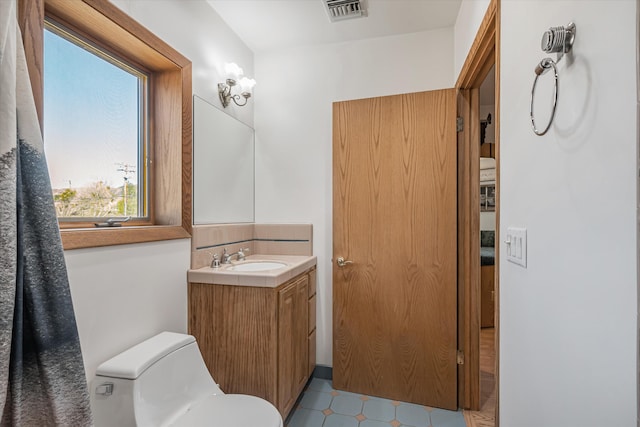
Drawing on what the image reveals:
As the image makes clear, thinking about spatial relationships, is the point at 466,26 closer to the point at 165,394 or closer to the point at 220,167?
the point at 220,167

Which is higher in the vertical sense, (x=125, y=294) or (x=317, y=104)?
(x=317, y=104)

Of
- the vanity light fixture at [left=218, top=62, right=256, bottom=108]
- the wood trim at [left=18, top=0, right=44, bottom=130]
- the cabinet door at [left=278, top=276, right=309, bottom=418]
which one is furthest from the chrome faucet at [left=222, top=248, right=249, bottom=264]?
the wood trim at [left=18, top=0, right=44, bottom=130]

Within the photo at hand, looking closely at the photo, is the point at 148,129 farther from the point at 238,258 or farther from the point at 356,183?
the point at 356,183

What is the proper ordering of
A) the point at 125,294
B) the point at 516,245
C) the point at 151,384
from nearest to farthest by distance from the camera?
1. the point at 516,245
2. the point at 151,384
3. the point at 125,294

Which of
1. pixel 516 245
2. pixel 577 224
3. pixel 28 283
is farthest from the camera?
pixel 516 245

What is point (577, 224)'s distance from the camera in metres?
0.63

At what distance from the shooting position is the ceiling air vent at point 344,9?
1802mm

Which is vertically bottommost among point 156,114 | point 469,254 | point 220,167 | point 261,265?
point 261,265

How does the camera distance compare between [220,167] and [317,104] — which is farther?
[317,104]

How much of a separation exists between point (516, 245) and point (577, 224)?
1.04 ft

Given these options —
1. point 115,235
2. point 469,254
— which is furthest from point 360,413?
point 115,235

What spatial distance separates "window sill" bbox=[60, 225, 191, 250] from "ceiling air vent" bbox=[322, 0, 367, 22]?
→ 157 centimetres

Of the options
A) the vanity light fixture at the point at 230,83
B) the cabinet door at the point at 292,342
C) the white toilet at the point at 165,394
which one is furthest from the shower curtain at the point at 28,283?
the vanity light fixture at the point at 230,83

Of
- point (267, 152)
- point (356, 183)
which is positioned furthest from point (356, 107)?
point (267, 152)
